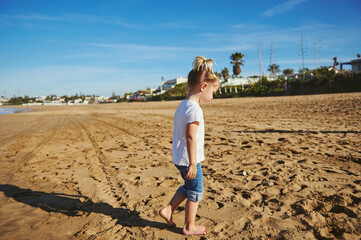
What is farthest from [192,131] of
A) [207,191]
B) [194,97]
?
[207,191]

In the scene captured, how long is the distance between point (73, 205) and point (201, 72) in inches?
93.4

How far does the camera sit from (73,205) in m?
2.79

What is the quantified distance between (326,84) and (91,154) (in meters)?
27.0

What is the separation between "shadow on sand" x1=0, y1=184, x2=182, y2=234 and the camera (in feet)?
7.66

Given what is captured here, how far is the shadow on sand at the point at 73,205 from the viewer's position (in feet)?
7.66

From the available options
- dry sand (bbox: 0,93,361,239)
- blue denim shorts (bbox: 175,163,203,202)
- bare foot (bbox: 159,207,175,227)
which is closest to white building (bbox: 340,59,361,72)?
dry sand (bbox: 0,93,361,239)

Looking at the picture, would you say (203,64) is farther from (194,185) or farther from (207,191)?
(207,191)

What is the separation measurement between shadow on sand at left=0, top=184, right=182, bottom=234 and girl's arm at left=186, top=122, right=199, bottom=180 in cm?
76

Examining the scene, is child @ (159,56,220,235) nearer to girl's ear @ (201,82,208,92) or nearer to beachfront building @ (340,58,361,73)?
girl's ear @ (201,82,208,92)

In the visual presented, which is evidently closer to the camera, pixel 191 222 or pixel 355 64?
pixel 191 222

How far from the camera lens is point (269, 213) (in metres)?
2.35

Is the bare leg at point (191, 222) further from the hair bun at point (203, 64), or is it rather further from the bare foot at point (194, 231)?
the hair bun at point (203, 64)

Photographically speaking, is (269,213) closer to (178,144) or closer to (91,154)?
Answer: (178,144)

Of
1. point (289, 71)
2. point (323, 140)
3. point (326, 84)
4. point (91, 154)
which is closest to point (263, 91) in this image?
point (326, 84)
